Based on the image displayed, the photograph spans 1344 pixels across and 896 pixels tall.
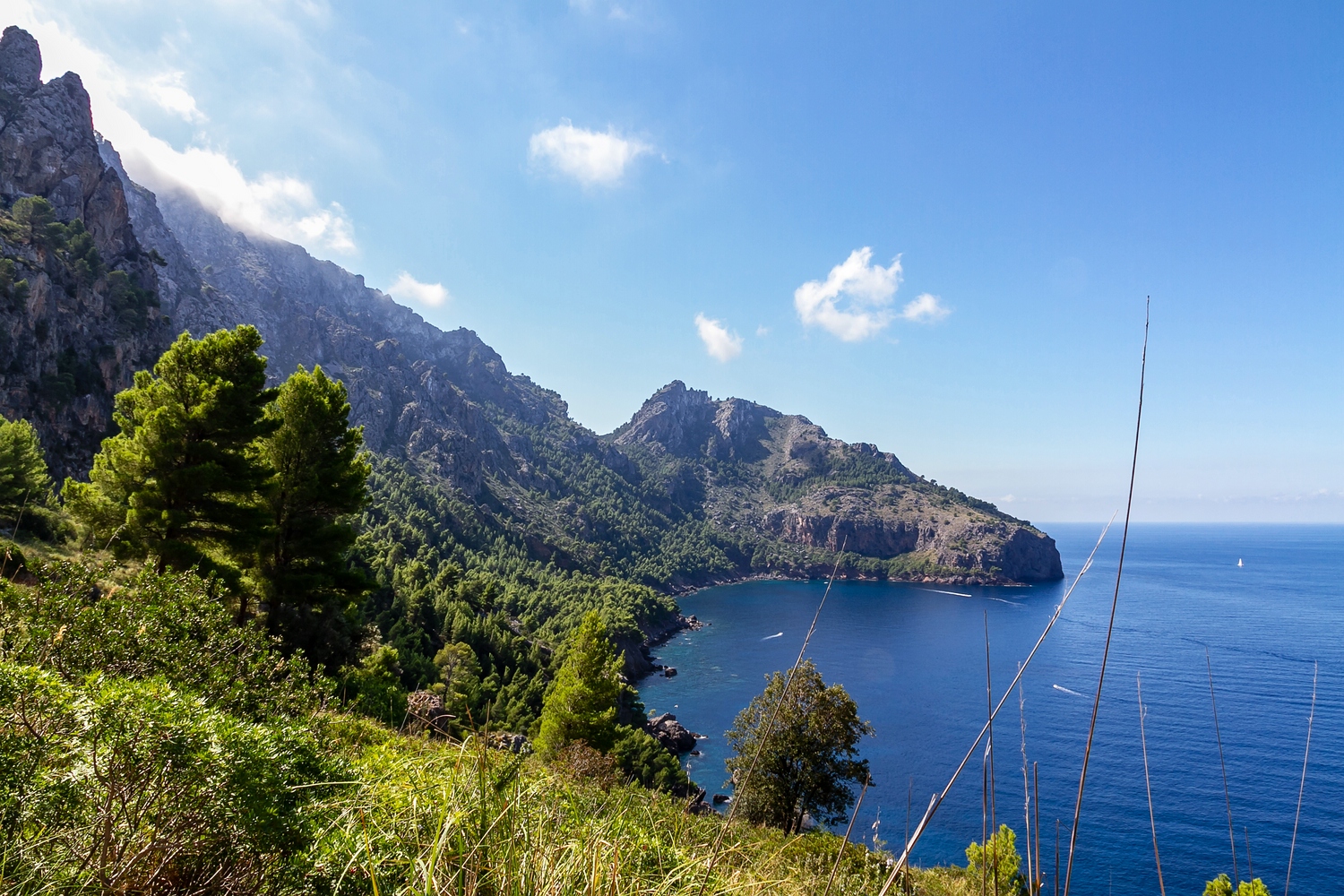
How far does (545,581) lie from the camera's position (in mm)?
101438

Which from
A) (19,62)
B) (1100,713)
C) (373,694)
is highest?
(19,62)

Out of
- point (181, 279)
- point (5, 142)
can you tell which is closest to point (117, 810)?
point (5, 142)

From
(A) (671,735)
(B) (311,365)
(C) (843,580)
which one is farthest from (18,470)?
(C) (843,580)

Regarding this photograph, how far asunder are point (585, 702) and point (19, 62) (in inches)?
3809

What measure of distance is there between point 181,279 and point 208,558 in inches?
5754

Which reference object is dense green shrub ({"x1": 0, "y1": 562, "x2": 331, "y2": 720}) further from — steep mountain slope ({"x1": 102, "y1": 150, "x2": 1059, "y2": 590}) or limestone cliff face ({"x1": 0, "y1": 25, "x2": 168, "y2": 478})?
steep mountain slope ({"x1": 102, "y1": 150, "x2": 1059, "y2": 590})

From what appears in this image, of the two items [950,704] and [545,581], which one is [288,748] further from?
[545,581]

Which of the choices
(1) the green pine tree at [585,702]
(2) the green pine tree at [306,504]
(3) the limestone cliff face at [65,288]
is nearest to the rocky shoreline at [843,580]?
(3) the limestone cliff face at [65,288]

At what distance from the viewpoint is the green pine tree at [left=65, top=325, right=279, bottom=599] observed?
12.4m

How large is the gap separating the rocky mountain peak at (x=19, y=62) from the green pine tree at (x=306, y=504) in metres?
84.5

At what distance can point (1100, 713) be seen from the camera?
58969 millimetres

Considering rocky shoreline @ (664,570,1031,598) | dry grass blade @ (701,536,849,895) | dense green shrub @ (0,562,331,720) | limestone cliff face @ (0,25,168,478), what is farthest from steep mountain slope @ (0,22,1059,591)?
dry grass blade @ (701,536,849,895)

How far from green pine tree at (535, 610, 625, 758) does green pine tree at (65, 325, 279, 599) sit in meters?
10.4

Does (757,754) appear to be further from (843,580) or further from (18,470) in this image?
(843,580)
